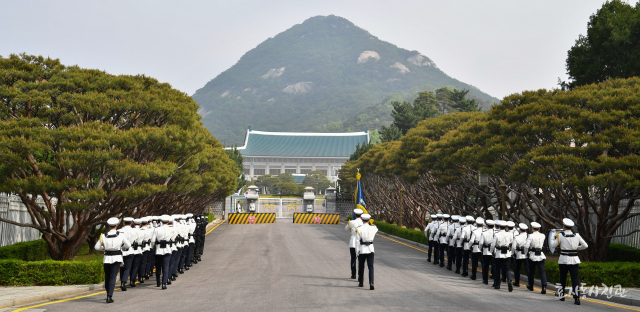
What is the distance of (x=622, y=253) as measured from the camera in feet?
59.9

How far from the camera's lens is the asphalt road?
11.1 meters

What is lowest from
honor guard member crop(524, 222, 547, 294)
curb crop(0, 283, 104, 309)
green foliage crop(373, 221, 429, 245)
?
green foliage crop(373, 221, 429, 245)

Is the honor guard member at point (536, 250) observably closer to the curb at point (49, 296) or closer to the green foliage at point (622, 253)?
the green foliage at point (622, 253)

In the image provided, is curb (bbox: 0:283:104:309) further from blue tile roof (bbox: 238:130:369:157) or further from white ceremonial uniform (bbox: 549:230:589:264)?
blue tile roof (bbox: 238:130:369:157)

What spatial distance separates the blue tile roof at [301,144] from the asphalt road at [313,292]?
88799mm

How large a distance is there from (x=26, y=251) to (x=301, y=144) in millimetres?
97959

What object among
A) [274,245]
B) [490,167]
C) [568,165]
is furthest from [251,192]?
[568,165]

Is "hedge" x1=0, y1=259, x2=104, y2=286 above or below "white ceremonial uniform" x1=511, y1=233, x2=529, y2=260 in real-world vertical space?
below

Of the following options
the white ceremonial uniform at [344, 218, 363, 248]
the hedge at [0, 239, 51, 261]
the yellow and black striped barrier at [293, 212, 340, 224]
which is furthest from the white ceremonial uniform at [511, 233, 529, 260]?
the yellow and black striped barrier at [293, 212, 340, 224]

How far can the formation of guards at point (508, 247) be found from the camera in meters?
12.5

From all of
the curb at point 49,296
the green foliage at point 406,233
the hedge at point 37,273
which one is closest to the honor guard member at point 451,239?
the green foliage at point 406,233

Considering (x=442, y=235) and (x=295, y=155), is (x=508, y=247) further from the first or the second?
(x=295, y=155)

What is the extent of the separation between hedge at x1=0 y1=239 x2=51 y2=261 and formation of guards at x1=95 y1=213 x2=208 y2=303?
4.49 m

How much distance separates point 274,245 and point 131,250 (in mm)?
14912
